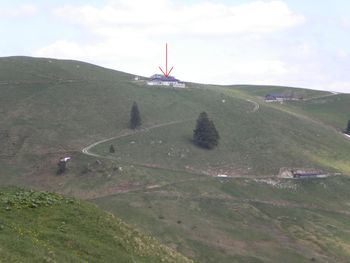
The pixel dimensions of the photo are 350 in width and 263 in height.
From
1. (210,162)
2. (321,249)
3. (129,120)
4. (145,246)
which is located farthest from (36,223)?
(129,120)

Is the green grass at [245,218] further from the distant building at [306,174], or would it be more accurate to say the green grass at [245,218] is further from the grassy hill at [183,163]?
the distant building at [306,174]

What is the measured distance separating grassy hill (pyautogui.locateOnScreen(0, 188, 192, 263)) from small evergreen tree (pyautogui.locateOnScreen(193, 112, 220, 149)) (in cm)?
7613

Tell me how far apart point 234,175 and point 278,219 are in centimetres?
2086

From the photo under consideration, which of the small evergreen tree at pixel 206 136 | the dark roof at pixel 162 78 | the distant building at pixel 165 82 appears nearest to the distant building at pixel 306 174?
the small evergreen tree at pixel 206 136

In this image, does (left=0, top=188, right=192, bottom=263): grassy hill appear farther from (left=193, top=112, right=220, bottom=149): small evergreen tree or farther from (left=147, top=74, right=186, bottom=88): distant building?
(left=147, top=74, right=186, bottom=88): distant building

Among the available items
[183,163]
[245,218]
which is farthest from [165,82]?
[245,218]

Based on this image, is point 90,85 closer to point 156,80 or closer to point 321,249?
point 156,80

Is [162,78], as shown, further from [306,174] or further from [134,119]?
[306,174]

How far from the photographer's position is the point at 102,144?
110438 mm

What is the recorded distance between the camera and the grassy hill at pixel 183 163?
70.6m

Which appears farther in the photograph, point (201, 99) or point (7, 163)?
point (201, 99)

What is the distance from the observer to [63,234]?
106ft

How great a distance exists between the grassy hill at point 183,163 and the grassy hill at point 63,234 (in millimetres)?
24974

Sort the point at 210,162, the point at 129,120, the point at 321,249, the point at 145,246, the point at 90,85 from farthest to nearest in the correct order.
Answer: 1. the point at 90,85
2. the point at 129,120
3. the point at 210,162
4. the point at 321,249
5. the point at 145,246
